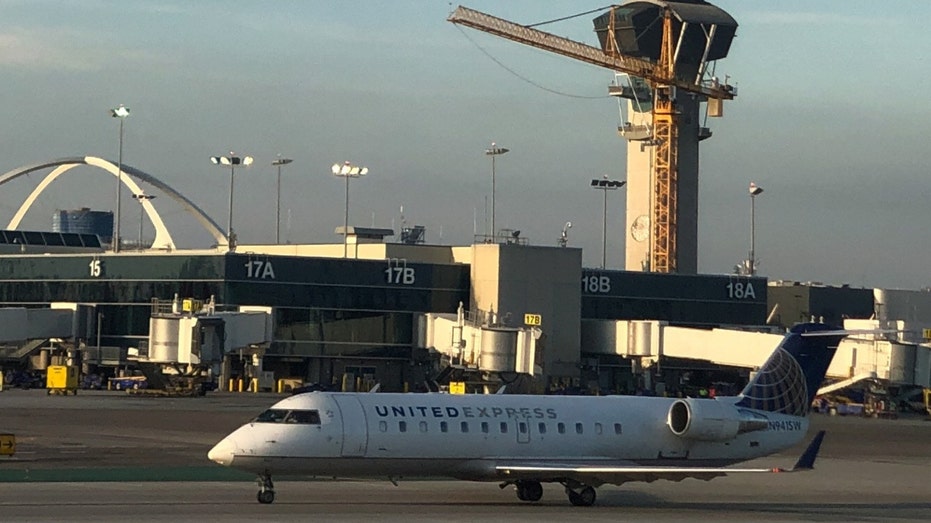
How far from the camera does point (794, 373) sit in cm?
4706

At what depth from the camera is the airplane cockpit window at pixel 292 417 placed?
1545 inches

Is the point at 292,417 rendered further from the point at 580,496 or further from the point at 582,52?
the point at 582,52

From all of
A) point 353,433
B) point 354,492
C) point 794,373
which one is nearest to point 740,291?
point 794,373

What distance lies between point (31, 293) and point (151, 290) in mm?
13148

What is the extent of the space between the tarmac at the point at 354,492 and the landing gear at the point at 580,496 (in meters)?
0.49

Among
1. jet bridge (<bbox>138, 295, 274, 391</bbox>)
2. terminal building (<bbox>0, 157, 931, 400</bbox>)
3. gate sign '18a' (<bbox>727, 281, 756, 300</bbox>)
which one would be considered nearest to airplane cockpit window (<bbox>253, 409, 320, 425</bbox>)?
jet bridge (<bbox>138, 295, 274, 391</bbox>)

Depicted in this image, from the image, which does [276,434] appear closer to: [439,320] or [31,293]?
[439,320]

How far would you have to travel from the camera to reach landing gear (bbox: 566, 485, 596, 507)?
42.4 meters

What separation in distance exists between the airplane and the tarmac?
3.38ft

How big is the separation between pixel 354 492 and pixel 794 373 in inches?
547

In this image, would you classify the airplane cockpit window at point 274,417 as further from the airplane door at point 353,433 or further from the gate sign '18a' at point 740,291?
the gate sign '18a' at point 740,291

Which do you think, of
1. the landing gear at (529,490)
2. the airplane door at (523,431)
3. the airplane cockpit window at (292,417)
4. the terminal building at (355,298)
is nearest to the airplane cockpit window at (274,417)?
the airplane cockpit window at (292,417)

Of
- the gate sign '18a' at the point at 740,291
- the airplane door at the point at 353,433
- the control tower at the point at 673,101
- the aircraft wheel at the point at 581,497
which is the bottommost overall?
the aircraft wheel at the point at 581,497

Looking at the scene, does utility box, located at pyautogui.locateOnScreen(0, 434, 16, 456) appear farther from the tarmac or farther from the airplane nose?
the airplane nose
